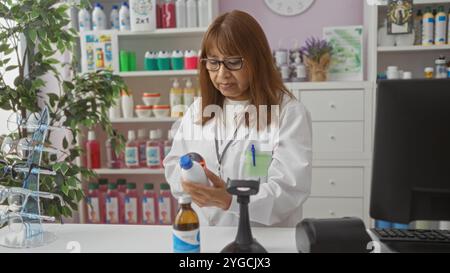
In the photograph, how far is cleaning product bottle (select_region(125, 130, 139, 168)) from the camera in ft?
10.1

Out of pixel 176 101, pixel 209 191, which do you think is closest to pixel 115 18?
pixel 176 101

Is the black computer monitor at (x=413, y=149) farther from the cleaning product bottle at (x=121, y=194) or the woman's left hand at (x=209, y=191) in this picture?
the cleaning product bottle at (x=121, y=194)

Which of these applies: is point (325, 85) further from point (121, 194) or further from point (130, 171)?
point (121, 194)

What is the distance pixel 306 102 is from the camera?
2816 millimetres

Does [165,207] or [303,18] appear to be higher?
[303,18]

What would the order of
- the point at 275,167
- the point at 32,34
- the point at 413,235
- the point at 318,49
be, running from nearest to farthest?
the point at 413,235 < the point at 275,167 < the point at 32,34 < the point at 318,49

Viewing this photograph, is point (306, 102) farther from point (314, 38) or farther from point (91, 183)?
point (91, 183)

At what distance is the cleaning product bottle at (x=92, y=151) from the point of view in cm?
315

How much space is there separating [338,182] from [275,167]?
153 centimetres

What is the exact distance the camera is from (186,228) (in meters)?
0.96

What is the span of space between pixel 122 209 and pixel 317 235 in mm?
2456

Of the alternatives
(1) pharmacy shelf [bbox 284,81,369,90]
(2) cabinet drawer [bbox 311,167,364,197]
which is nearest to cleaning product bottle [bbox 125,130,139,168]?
(1) pharmacy shelf [bbox 284,81,369,90]

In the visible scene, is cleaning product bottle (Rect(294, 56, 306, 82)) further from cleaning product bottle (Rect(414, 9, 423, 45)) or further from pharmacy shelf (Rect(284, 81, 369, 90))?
cleaning product bottle (Rect(414, 9, 423, 45))
